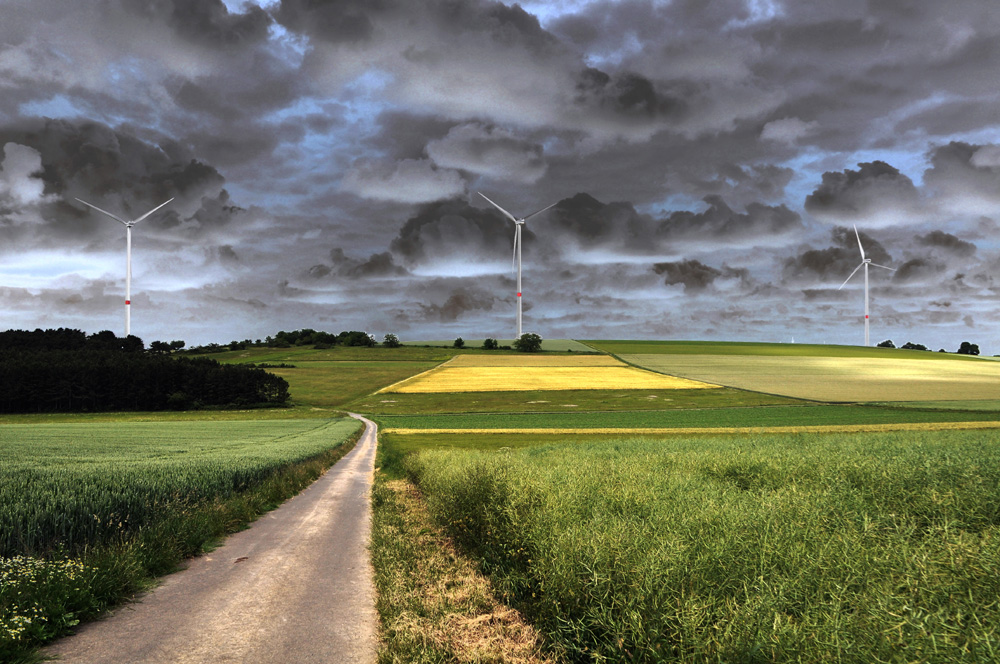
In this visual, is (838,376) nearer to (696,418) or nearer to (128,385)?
(696,418)

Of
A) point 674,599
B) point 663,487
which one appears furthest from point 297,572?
point 674,599

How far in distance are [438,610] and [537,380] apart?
9165 centimetres

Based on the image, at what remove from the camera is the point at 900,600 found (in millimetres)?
4688

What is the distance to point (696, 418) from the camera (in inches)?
2308

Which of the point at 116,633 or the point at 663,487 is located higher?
the point at 663,487

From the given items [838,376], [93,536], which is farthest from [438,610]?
[838,376]

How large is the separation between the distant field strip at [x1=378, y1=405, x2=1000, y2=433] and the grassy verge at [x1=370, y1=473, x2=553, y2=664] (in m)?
39.1

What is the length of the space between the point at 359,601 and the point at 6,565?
566 centimetres

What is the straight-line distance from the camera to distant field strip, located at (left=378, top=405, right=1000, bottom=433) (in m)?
51.7

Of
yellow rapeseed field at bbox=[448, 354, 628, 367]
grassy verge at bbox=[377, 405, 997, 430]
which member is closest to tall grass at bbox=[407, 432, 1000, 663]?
grassy verge at bbox=[377, 405, 997, 430]

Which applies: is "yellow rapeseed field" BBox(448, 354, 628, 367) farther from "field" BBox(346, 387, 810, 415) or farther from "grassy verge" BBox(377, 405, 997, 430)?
"grassy verge" BBox(377, 405, 997, 430)

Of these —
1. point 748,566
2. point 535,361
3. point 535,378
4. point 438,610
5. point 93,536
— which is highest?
point 535,361

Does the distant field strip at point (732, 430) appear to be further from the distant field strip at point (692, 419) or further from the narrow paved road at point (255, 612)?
the narrow paved road at point (255, 612)

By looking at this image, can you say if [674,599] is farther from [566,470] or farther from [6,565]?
[6,565]
